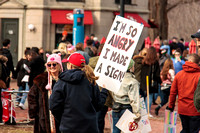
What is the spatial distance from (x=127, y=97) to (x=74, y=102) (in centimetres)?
229

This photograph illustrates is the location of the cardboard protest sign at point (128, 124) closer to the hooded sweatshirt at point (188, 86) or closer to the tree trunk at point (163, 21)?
the hooded sweatshirt at point (188, 86)

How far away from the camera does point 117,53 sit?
776 cm

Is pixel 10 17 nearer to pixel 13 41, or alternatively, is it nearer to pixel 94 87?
pixel 13 41

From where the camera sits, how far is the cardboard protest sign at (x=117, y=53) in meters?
7.57

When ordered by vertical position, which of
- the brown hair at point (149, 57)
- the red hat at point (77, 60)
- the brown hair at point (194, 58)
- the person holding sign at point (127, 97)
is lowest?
the person holding sign at point (127, 97)

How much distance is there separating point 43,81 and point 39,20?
2033 cm

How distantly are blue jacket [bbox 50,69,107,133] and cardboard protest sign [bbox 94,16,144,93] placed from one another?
1.40 metres

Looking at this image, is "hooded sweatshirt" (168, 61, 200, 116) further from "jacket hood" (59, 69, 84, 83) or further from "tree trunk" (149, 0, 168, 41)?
"tree trunk" (149, 0, 168, 41)

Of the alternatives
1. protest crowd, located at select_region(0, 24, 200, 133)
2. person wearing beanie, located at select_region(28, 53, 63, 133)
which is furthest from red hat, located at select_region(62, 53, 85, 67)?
person wearing beanie, located at select_region(28, 53, 63, 133)

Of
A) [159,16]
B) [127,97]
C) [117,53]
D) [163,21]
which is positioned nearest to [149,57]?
[127,97]

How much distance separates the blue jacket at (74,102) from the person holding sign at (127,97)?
2011 millimetres

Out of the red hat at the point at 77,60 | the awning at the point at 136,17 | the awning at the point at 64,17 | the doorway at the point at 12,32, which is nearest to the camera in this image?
the red hat at the point at 77,60

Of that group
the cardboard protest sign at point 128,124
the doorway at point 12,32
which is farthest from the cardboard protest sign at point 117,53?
the doorway at point 12,32

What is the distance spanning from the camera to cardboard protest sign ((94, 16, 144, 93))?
7574mm
